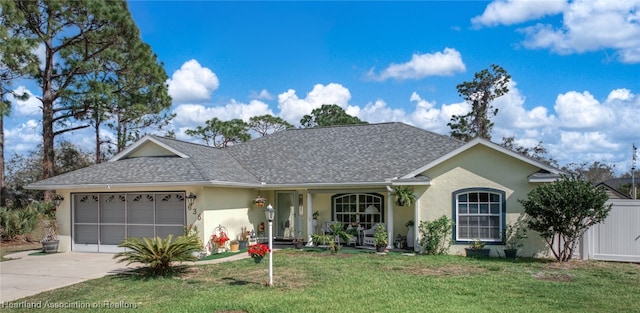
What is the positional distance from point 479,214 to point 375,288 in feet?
22.0

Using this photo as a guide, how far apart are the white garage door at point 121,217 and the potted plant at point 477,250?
952 cm

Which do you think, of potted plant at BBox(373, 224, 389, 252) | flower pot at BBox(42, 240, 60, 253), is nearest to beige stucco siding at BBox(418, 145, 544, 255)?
potted plant at BBox(373, 224, 389, 252)

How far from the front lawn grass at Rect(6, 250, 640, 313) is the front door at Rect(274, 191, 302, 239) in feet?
20.0

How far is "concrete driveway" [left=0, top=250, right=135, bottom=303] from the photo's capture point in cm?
1069

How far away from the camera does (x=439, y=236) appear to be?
15352 millimetres

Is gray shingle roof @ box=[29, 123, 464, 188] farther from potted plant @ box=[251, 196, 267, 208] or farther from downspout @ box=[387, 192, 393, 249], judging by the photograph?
downspout @ box=[387, 192, 393, 249]

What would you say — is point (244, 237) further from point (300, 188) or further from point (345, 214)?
point (345, 214)

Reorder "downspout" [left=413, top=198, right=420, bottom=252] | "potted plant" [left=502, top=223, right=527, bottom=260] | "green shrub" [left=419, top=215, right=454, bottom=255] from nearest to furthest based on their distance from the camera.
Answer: "potted plant" [left=502, top=223, right=527, bottom=260] → "green shrub" [left=419, top=215, right=454, bottom=255] → "downspout" [left=413, top=198, right=420, bottom=252]

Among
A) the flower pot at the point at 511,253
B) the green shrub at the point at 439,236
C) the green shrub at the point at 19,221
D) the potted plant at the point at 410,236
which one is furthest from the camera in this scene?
the green shrub at the point at 19,221

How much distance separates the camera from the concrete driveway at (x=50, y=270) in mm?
10703

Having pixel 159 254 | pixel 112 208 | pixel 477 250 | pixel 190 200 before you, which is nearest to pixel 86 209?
pixel 112 208

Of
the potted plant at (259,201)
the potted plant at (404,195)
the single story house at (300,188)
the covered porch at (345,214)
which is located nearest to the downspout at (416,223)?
the single story house at (300,188)

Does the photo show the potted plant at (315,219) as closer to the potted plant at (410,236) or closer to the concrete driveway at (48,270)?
the potted plant at (410,236)

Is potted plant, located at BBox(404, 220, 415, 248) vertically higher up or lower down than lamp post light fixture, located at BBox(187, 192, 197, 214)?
lower down
